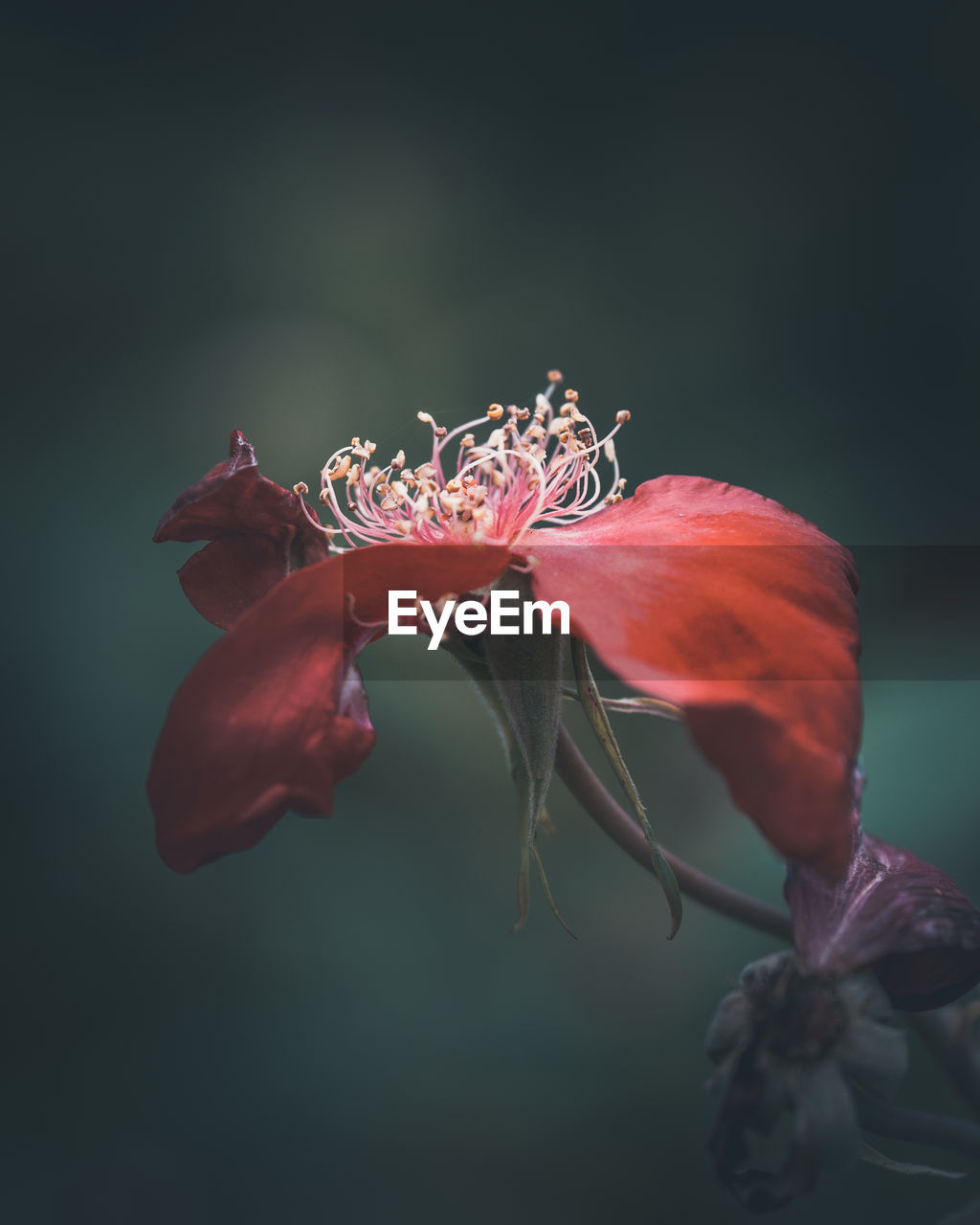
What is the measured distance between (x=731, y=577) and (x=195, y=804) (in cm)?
18

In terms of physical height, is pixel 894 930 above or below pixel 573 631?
below

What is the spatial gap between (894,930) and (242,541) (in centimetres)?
28

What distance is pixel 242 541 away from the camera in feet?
1.23

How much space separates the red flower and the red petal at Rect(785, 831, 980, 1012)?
94 millimetres

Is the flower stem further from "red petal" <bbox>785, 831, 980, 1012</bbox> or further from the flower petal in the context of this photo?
the flower petal

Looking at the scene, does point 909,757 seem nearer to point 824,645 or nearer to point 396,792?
point 824,645

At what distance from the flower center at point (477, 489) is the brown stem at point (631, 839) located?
10cm

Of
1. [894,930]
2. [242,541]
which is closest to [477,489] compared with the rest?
[242,541]

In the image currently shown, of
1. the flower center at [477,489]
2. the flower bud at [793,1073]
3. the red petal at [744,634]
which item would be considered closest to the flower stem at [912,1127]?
the flower bud at [793,1073]

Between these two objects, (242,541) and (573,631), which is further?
(242,541)

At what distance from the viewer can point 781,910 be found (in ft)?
1.14

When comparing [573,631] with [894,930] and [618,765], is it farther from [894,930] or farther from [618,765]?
[894,930]

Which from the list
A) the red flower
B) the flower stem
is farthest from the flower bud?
the red flower

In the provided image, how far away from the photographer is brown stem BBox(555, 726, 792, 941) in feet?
1.09
